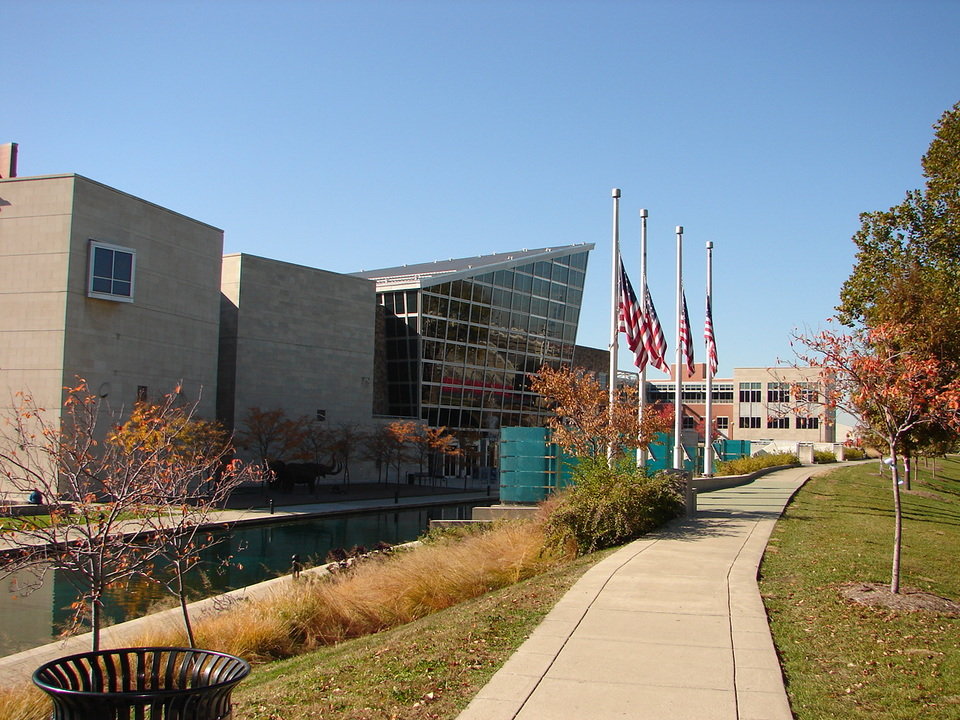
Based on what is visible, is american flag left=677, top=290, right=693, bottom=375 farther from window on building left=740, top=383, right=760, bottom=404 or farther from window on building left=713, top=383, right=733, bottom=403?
window on building left=713, top=383, right=733, bottom=403

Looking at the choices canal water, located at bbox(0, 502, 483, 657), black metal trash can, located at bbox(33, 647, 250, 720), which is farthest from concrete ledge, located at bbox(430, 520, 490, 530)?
→ black metal trash can, located at bbox(33, 647, 250, 720)

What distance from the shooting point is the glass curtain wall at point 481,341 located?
201ft

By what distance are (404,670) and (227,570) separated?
14.5 m

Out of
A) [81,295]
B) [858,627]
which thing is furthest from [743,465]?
[858,627]

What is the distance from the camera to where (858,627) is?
8961mm

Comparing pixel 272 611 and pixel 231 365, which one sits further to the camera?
pixel 231 365

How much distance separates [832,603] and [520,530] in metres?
7.74

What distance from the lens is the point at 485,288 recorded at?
6506 centimetres

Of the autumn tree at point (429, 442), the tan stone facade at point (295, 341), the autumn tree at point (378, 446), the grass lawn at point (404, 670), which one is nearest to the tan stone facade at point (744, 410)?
the autumn tree at point (429, 442)

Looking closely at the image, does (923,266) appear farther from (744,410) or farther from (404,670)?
(744,410)

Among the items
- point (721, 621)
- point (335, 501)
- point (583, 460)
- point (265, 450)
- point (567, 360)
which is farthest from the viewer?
point (567, 360)

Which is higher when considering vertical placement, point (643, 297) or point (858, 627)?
point (643, 297)

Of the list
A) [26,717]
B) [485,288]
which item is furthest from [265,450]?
[26,717]

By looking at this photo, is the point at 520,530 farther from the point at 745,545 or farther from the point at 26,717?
the point at 26,717
